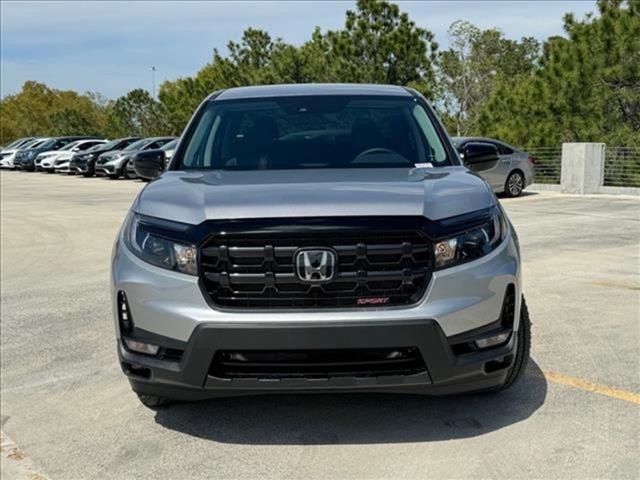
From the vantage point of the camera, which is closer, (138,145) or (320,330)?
(320,330)

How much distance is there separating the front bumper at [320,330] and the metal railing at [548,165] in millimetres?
17502

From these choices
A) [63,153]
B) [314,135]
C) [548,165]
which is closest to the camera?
[314,135]

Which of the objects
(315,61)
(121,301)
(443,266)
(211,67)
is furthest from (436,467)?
(211,67)

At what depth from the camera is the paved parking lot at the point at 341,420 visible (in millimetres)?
3281

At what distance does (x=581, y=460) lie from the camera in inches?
128

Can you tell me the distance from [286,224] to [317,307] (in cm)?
38

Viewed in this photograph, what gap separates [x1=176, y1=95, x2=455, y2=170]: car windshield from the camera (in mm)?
4363

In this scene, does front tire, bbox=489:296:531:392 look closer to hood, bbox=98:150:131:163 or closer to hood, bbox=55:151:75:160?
hood, bbox=98:150:131:163

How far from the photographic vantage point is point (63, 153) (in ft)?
108

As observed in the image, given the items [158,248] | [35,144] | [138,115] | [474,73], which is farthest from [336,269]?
[138,115]

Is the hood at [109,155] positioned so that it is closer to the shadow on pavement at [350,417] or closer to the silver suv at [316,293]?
the shadow on pavement at [350,417]

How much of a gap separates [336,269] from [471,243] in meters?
0.63

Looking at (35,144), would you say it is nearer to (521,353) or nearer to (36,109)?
(36,109)

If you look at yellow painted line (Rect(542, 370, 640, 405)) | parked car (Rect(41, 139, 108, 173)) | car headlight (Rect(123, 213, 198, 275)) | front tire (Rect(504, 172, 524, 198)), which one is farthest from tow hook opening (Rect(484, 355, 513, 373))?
parked car (Rect(41, 139, 108, 173))
